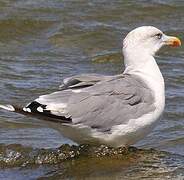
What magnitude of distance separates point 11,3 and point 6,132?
652 cm

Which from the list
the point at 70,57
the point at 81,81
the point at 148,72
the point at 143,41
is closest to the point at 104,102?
the point at 81,81

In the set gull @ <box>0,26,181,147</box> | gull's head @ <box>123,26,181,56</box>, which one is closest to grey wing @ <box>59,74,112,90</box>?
gull @ <box>0,26,181,147</box>

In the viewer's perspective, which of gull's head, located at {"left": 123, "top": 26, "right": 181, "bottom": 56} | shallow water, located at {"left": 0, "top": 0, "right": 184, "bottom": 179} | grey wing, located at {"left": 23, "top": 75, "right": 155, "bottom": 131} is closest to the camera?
grey wing, located at {"left": 23, "top": 75, "right": 155, "bottom": 131}

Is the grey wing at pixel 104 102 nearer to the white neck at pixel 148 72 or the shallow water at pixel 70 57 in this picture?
the white neck at pixel 148 72

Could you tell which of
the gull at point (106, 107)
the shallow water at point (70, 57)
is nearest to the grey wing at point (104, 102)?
the gull at point (106, 107)

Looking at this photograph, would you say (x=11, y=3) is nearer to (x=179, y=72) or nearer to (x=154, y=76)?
(x=179, y=72)

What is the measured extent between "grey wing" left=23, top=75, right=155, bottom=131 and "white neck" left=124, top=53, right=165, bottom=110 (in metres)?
0.09

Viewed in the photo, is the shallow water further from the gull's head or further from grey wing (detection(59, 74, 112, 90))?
the gull's head

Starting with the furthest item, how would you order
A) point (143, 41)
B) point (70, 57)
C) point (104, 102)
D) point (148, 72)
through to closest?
point (70, 57) < point (143, 41) < point (148, 72) < point (104, 102)

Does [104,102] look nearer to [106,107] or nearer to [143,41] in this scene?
[106,107]

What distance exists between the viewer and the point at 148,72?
752cm

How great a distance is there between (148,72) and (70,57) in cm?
440

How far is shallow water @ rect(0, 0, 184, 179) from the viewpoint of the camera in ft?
26.2

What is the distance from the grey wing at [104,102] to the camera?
677cm
